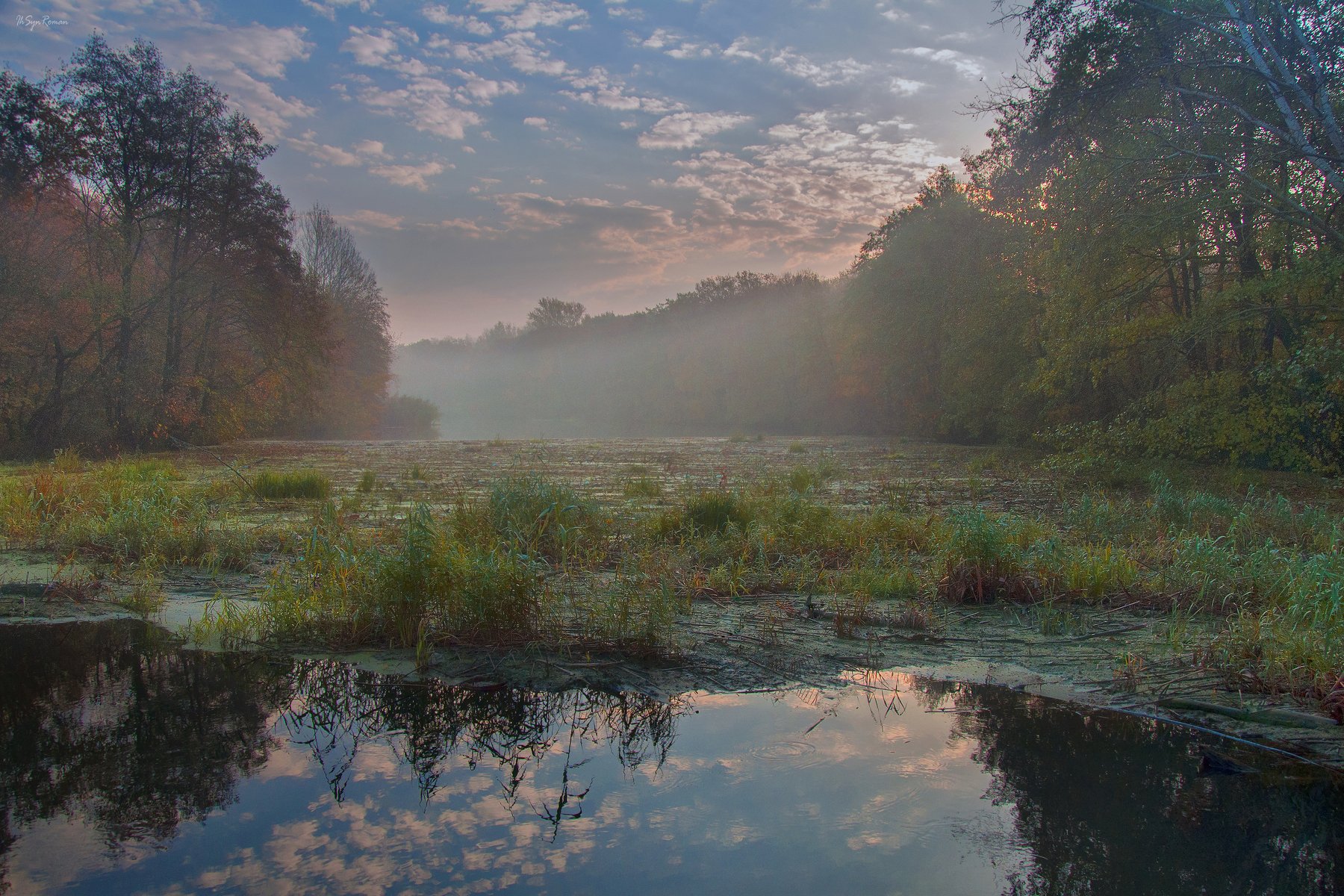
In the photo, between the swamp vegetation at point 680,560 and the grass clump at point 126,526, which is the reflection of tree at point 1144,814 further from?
the grass clump at point 126,526

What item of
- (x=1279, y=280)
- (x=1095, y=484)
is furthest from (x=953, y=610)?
(x=1279, y=280)

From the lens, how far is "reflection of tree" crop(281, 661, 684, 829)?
10.3 ft

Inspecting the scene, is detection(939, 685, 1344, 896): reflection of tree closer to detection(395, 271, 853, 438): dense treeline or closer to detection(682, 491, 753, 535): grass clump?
detection(682, 491, 753, 535): grass clump

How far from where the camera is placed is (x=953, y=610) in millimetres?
5184

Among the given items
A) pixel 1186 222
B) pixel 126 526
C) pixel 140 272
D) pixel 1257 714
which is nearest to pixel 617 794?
pixel 1257 714

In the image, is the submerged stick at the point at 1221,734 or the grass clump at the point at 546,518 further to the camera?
the grass clump at the point at 546,518

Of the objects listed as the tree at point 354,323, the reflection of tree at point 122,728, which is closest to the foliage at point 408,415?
the tree at point 354,323

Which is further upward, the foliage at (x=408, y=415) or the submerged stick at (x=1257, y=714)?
the foliage at (x=408, y=415)

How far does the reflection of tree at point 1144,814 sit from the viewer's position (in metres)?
2.38

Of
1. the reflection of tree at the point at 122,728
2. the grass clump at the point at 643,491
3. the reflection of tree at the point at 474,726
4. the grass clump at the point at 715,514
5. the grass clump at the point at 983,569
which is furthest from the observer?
the grass clump at the point at 643,491

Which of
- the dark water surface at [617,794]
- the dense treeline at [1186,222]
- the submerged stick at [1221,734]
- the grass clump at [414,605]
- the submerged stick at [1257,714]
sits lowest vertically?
the dark water surface at [617,794]

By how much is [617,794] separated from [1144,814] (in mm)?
1753

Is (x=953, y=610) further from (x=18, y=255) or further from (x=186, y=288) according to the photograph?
(x=186, y=288)

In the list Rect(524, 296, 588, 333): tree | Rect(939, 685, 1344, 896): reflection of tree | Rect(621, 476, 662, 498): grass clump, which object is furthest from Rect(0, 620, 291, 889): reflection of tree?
Rect(524, 296, 588, 333): tree
